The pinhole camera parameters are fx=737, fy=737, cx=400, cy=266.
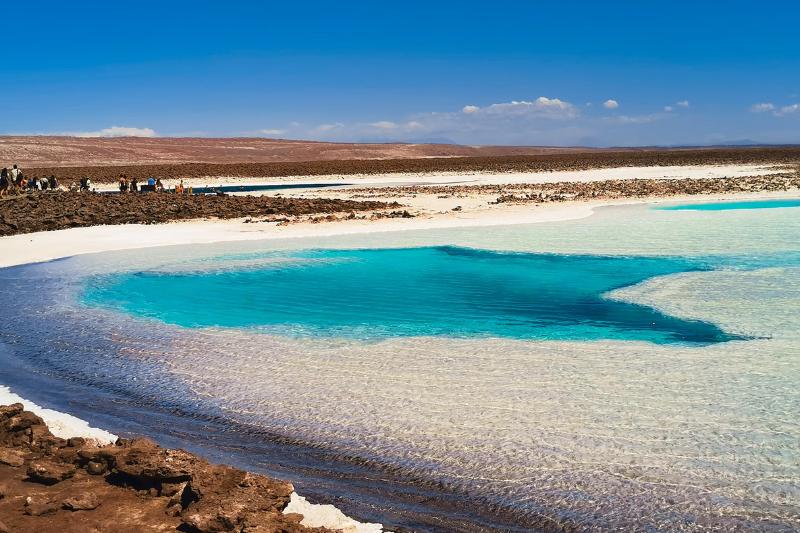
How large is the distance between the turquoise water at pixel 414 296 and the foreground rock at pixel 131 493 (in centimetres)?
396

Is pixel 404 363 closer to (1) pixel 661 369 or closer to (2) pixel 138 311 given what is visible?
(1) pixel 661 369

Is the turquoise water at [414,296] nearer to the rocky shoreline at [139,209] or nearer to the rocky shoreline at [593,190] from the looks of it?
the rocky shoreline at [139,209]

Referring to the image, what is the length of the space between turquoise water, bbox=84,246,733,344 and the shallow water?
112 millimetres

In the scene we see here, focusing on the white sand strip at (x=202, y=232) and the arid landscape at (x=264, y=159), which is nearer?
the white sand strip at (x=202, y=232)

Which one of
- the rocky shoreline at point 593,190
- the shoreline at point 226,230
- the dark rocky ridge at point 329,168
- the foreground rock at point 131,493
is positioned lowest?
the foreground rock at point 131,493

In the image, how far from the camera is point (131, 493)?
4.18 metres

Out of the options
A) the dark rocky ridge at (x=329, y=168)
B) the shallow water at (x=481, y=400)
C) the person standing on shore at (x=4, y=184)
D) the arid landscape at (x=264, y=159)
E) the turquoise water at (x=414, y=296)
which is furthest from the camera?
the arid landscape at (x=264, y=159)

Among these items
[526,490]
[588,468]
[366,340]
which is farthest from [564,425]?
[366,340]

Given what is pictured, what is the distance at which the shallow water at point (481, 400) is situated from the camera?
4297mm

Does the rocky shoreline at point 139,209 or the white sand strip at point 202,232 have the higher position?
the rocky shoreline at point 139,209

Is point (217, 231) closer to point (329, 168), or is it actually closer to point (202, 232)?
point (202, 232)

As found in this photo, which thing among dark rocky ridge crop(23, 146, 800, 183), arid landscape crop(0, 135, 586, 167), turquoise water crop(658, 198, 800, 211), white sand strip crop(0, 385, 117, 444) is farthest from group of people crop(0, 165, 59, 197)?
arid landscape crop(0, 135, 586, 167)

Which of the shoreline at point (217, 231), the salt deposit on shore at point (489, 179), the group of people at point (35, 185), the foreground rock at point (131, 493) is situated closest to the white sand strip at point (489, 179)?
the salt deposit on shore at point (489, 179)

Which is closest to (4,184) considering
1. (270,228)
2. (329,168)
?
(270,228)
